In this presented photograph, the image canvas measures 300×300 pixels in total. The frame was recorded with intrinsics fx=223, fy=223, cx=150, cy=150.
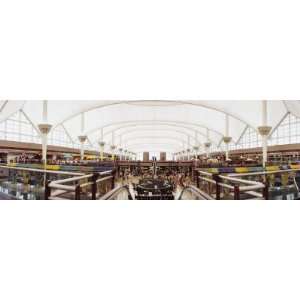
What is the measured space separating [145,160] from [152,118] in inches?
41.7

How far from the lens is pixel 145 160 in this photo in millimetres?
3387

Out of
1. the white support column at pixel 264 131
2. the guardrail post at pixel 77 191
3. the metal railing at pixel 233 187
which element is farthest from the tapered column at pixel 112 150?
the white support column at pixel 264 131

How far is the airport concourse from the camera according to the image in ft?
9.97

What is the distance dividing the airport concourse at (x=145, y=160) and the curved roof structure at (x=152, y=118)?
0.02m

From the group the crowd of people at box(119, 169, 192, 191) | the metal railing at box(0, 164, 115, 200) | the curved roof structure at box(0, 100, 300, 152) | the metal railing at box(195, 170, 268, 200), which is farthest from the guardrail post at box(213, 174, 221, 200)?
the metal railing at box(0, 164, 115, 200)

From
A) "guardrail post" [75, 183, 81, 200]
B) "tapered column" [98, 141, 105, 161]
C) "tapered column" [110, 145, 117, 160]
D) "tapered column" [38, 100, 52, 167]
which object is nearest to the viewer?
"guardrail post" [75, 183, 81, 200]

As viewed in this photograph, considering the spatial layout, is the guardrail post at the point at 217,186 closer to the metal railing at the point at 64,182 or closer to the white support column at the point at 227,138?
the white support column at the point at 227,138

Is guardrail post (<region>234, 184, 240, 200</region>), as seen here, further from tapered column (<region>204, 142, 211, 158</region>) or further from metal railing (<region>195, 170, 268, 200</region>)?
tapered column (<region>204, 142, 211, 158</region>)

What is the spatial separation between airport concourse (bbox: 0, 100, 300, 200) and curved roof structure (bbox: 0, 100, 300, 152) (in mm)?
16

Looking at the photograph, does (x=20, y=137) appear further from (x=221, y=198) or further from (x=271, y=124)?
(x=271, y=124)

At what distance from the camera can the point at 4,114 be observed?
3.07m

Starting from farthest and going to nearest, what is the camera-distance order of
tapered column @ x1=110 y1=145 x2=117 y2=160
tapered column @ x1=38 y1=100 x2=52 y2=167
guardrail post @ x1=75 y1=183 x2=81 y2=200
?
tapered column @ x1=110 y1=145 x2=117 y2=160 → tapered column @ x1=38 y1=100 x2=52 y2=167 → guardrail post @ x1=75 y1=183 x2=81 y2=200

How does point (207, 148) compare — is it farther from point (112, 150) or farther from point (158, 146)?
point (112, 150)
